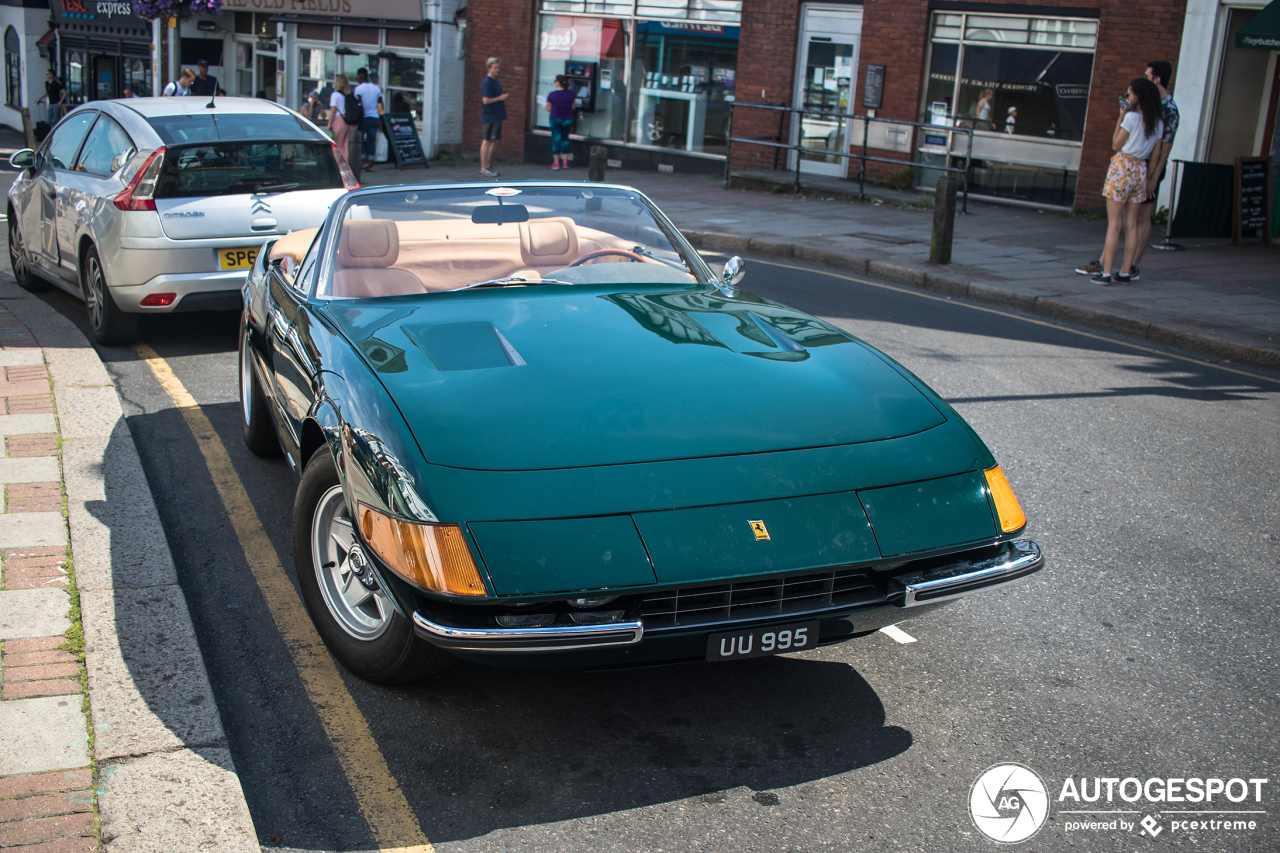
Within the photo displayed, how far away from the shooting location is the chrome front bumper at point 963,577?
3.25 m

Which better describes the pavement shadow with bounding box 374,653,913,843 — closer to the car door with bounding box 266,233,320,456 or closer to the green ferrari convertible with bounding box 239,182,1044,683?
the green ferrari convertible with bounding box 239,182,1044,683

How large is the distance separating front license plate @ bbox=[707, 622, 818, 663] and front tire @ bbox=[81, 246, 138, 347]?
242 inches

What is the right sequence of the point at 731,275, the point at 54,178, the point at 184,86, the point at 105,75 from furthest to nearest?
1. the point at 105,75
2. the point at 184,86
3. the point at 54,178
4. the point at 731,275

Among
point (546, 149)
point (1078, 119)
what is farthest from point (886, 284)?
point (546, 149)

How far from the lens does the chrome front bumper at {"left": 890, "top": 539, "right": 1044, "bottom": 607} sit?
3.25 meters

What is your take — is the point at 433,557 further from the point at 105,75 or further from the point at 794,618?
the point at 105,75

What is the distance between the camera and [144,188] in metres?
7.74

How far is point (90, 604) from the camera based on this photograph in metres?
3.93

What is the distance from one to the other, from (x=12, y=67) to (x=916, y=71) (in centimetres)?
3282

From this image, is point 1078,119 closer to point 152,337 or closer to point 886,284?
point 886,284

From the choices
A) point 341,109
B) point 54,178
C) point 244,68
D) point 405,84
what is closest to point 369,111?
point 341,109

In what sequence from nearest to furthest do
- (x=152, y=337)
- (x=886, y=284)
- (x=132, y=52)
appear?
1. (x=152, y=337)
2. (x=886, y=284)
3. (x=132, y=52)

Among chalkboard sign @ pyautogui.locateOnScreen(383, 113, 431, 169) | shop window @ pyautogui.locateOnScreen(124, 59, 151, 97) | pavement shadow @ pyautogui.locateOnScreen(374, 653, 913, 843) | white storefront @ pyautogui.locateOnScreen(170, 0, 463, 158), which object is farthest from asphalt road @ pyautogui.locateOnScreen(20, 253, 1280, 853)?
shop window @ pyautogui.locateOnScreen(124, 59, 151, 97)

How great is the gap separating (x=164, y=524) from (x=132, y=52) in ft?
114
